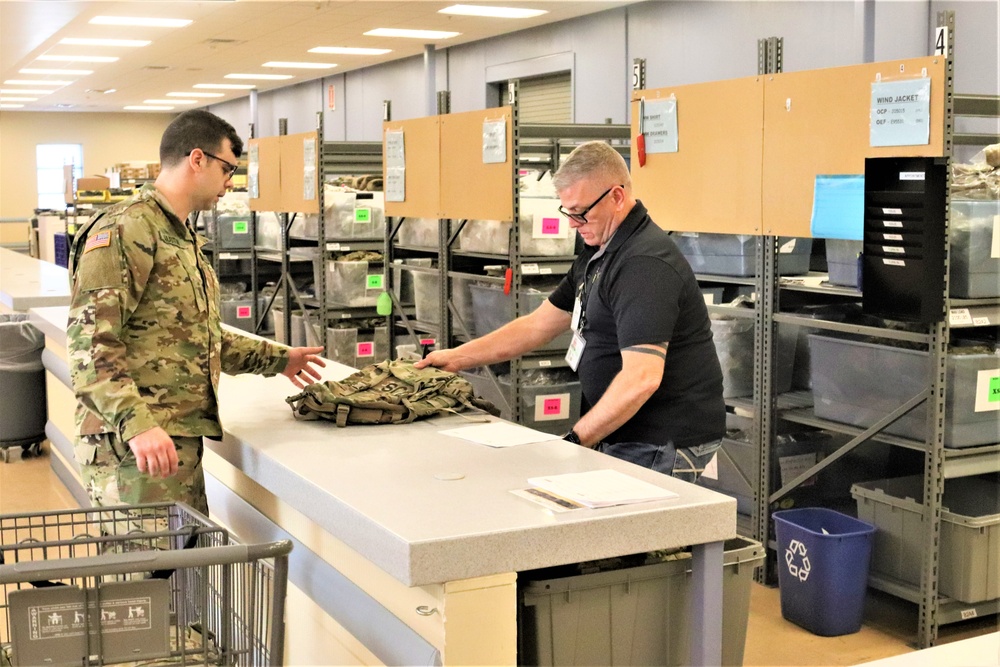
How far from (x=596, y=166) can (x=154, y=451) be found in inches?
59.3

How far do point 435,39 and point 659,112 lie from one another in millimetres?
10764

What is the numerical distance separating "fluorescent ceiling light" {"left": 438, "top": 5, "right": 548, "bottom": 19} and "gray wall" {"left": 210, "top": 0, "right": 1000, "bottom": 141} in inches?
23.2

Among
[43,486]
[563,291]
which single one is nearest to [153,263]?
[563,291]

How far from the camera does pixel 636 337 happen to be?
300 centimetres

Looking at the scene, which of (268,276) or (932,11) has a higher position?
(932,11)

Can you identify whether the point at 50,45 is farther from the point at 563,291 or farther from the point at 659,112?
the point at 563,291

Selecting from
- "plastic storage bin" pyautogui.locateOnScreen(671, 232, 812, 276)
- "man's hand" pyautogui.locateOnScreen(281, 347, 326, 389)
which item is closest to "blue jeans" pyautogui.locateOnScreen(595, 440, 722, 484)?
"man's hand" pyautogui.locateOnScreen(281, 347, 326, 389)

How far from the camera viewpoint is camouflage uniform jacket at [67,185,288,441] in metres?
Answer: 2.69

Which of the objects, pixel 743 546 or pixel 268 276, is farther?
pixel 268 276

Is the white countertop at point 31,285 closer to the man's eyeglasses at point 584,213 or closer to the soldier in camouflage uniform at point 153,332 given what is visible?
the soldier in camouflage uniform at point 153,332

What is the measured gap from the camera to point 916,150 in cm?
405

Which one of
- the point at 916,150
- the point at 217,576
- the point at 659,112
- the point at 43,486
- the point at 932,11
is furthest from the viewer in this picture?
the point at 932,11

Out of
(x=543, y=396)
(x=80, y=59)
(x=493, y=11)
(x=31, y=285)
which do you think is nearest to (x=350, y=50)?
(x=493, y=11)

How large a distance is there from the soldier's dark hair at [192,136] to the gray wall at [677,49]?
6442 mm
